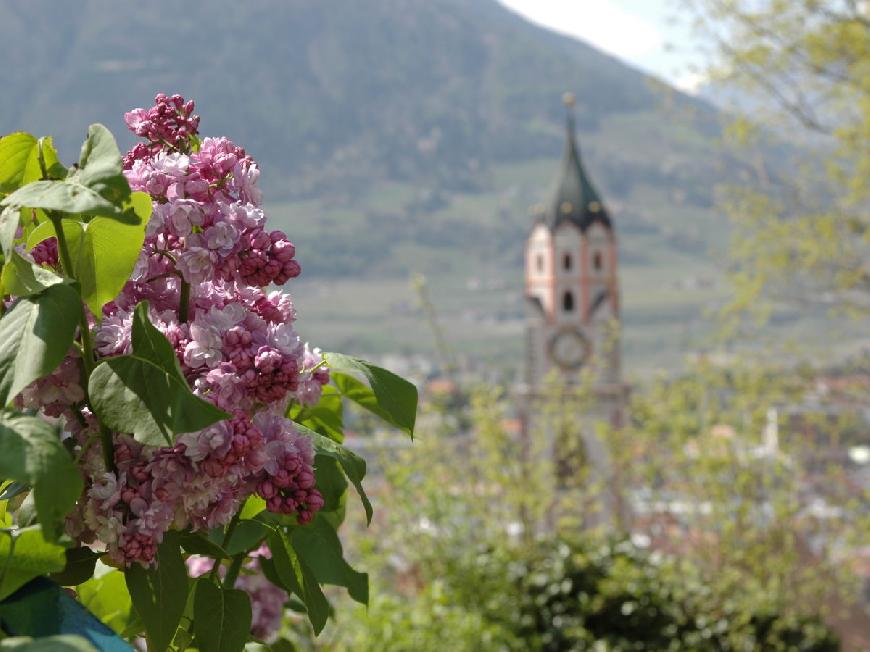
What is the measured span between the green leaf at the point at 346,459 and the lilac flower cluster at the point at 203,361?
0.15 ft

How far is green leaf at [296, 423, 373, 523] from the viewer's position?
2.26 feet

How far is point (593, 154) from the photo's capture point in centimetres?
7744

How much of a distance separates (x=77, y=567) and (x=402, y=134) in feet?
247

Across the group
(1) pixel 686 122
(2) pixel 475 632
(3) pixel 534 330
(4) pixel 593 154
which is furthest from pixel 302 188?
(2) pixel 475 632

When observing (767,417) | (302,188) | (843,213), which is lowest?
(767,417)

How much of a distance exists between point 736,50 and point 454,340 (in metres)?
37.0

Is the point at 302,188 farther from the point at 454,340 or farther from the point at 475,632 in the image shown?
the point at 475,632

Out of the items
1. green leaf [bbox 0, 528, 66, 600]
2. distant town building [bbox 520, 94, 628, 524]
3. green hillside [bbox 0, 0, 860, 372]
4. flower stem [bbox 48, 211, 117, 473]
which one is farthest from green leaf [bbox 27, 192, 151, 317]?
green hillside [bbox 0, 0, 860, 372]

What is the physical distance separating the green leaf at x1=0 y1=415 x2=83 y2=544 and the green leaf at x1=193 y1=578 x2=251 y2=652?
21 centimetres

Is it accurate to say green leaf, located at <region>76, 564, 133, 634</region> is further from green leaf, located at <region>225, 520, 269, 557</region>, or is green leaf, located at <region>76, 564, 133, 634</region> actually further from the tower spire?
the tower spire

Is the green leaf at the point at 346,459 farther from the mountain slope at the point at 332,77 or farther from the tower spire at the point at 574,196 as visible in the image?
the mountain slope at the point at 332,77

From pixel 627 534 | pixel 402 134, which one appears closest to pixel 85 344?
pixel 627 534

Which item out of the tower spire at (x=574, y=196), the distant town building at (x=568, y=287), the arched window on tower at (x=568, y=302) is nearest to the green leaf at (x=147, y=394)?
the tower spire at (x=574, y=196)

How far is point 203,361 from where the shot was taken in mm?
586
